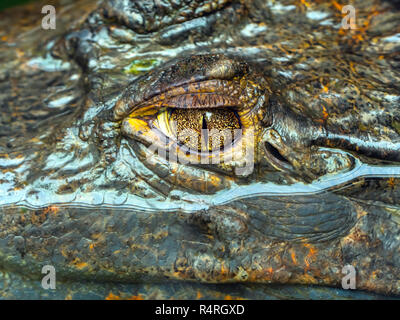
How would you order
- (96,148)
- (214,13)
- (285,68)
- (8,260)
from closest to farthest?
(8,260), (96,148), (285,68), (214,13)

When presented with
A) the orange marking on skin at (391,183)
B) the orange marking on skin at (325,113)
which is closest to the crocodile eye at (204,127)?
the orange marking on skin at (325,113)

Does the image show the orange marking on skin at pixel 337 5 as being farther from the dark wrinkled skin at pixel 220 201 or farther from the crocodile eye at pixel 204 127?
the crocodile eye at pixel 204 127

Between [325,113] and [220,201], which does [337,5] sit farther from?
[220,201]

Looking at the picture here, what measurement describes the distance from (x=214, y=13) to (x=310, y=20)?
0.65 metres

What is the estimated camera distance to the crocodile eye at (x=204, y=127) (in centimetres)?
238

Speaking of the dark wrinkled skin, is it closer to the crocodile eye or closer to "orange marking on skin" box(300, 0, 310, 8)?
the crocodile eye

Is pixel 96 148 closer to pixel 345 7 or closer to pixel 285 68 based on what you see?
pixel 285 68

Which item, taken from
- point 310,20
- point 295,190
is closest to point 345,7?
point 310,20

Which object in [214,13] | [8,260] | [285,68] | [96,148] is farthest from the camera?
[214,13]

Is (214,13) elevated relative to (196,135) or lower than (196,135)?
elevated

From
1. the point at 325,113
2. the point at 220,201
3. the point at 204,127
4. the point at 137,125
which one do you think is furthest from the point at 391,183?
the point at 137,125

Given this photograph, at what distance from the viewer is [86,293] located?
92.5 inches
